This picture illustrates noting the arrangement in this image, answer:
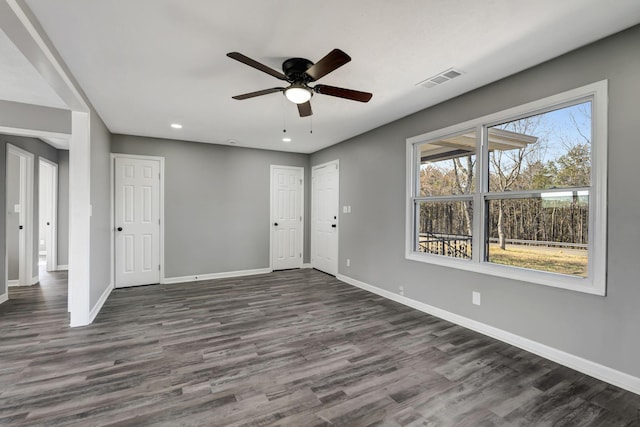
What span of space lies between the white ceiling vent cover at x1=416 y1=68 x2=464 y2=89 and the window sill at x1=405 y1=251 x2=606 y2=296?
191cm

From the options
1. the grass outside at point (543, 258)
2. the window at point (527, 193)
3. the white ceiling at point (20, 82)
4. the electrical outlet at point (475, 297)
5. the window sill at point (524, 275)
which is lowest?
the electrical outlet at point (475, 297)

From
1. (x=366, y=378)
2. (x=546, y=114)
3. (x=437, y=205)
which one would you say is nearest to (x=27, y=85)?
→ (x=366, y=378)

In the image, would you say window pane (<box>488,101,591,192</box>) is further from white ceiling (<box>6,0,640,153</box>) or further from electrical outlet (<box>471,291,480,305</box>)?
electrical outlet (<box>471,291,480,305</box>)

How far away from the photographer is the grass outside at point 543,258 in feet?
7.91

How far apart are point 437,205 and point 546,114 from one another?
1441mm

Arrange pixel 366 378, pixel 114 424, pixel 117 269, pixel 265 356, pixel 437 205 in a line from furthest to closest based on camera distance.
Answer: pixel 117 269 < pixel 437 205 < pixel 265 356 < pixel 366 378 < pixel 114 424


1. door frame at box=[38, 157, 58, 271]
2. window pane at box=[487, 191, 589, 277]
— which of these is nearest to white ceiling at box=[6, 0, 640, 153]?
window pane at box=[487, 191, 589, 277]

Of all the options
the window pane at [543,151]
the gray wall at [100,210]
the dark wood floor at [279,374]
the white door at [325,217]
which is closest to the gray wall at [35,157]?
the gray wall at [100,210]

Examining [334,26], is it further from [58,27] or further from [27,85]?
[27,85]

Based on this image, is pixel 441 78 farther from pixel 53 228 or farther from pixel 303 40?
pixel 53 228

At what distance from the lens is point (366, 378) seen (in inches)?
88.0

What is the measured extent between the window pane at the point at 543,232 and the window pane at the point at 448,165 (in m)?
0.45

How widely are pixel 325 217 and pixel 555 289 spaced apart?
3.99 meters

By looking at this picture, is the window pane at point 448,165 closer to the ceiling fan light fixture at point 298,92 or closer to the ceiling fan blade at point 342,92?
the ceiling fan blade at point 342,92
